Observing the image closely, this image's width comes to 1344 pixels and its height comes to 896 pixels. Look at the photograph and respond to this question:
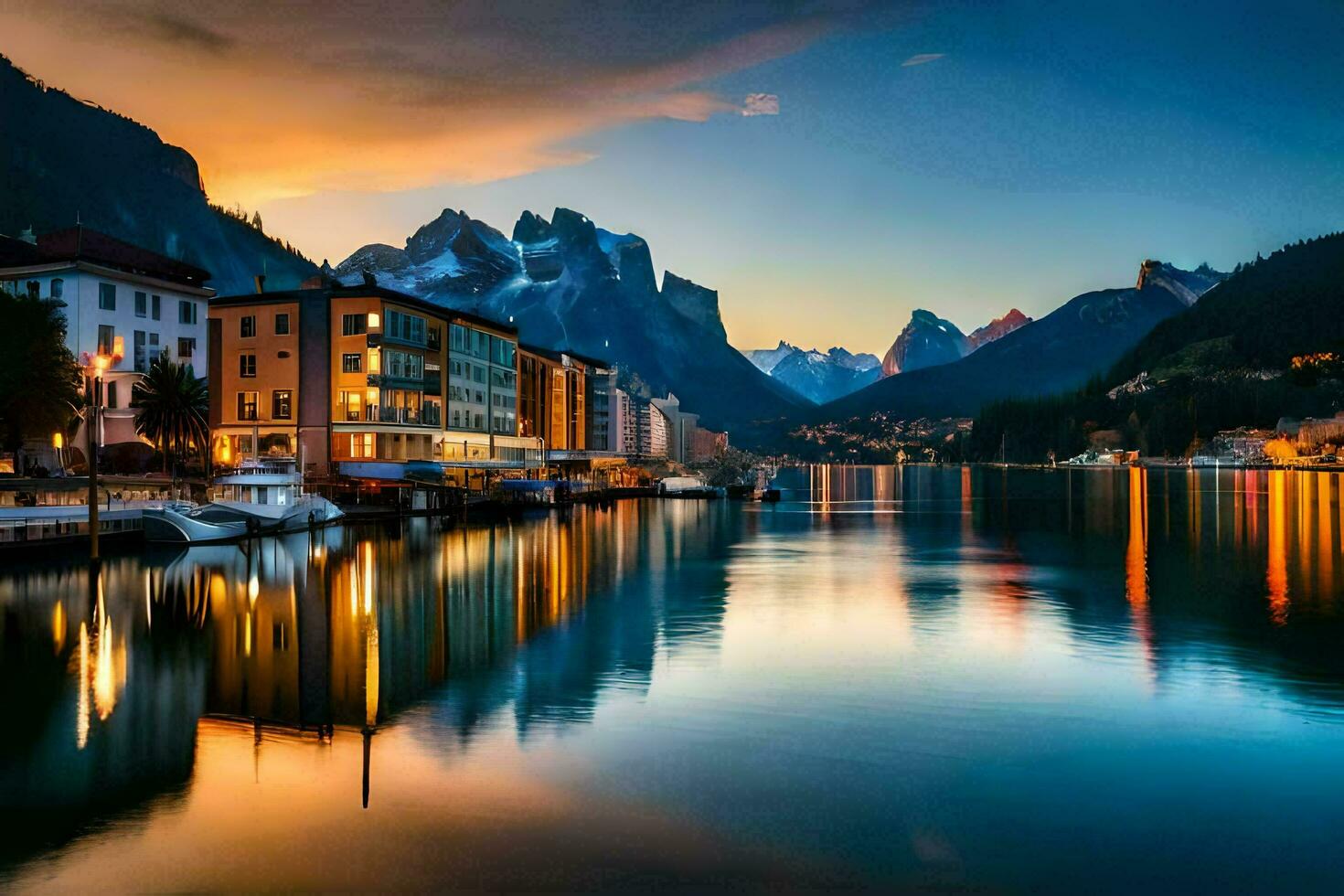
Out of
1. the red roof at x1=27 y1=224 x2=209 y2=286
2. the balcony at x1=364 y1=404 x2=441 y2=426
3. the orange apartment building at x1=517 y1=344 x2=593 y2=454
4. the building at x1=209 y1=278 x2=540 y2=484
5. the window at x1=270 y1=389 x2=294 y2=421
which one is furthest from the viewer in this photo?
the orange apartment building at x1=517 y1=344 x2=593 y2=454

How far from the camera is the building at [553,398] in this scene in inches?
5920

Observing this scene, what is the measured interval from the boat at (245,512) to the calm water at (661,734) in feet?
46.8

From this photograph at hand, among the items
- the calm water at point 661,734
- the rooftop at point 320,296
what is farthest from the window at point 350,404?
the calm water at point 661,734

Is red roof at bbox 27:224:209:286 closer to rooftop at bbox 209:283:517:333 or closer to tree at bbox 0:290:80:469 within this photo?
rooftop at bbox 209:283:517:333

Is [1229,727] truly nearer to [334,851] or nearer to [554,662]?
[554,662]

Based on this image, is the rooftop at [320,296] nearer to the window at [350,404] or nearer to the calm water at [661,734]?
the window at [350,404]

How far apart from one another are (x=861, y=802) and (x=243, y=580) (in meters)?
38.2

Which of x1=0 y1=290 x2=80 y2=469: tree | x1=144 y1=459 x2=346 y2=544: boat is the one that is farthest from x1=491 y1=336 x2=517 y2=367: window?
x1=0 y1=290 x2=80 y2=469: tree

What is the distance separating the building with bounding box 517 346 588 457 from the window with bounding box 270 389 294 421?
Result: 4492cm

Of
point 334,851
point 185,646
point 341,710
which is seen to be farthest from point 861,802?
point 185,646

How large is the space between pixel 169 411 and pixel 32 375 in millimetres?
13128

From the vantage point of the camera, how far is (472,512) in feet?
361

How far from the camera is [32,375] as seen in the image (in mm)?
67438

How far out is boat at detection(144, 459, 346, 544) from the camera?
213ft
